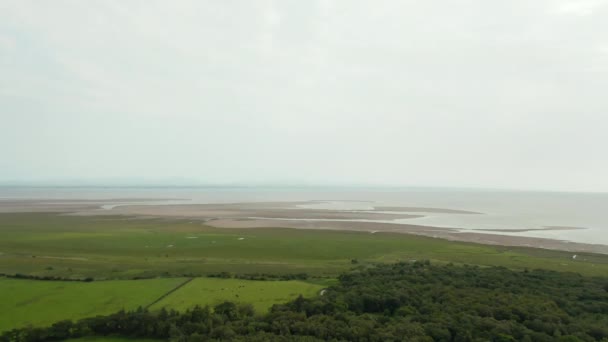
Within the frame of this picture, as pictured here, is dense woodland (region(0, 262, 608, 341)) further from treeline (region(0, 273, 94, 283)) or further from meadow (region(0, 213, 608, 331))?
treeline (region(0, 273, 94, 283))

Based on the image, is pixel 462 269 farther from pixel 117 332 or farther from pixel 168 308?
pixel 117 332

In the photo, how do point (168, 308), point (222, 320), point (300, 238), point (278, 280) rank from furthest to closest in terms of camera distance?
point (300, 238)
point (278, 280)
point (168, 308)
point (222, 320)

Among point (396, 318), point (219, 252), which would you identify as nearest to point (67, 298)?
point (219, 252)

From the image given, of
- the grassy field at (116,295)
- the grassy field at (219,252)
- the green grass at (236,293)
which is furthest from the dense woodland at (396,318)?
the grassy field at (219,252)

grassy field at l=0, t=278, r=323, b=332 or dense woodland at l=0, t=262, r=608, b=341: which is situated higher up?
dense woodland at l=0, t=262, r=608, b=341

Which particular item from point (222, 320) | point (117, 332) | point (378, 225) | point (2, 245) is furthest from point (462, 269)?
point (2, 245)

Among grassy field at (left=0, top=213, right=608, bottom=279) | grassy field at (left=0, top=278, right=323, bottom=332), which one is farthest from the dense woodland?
grassy field at (left=0, top=213, right=608, bottom=279)

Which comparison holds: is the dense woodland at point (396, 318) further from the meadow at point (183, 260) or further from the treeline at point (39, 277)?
the treeline at point (39, 277)
